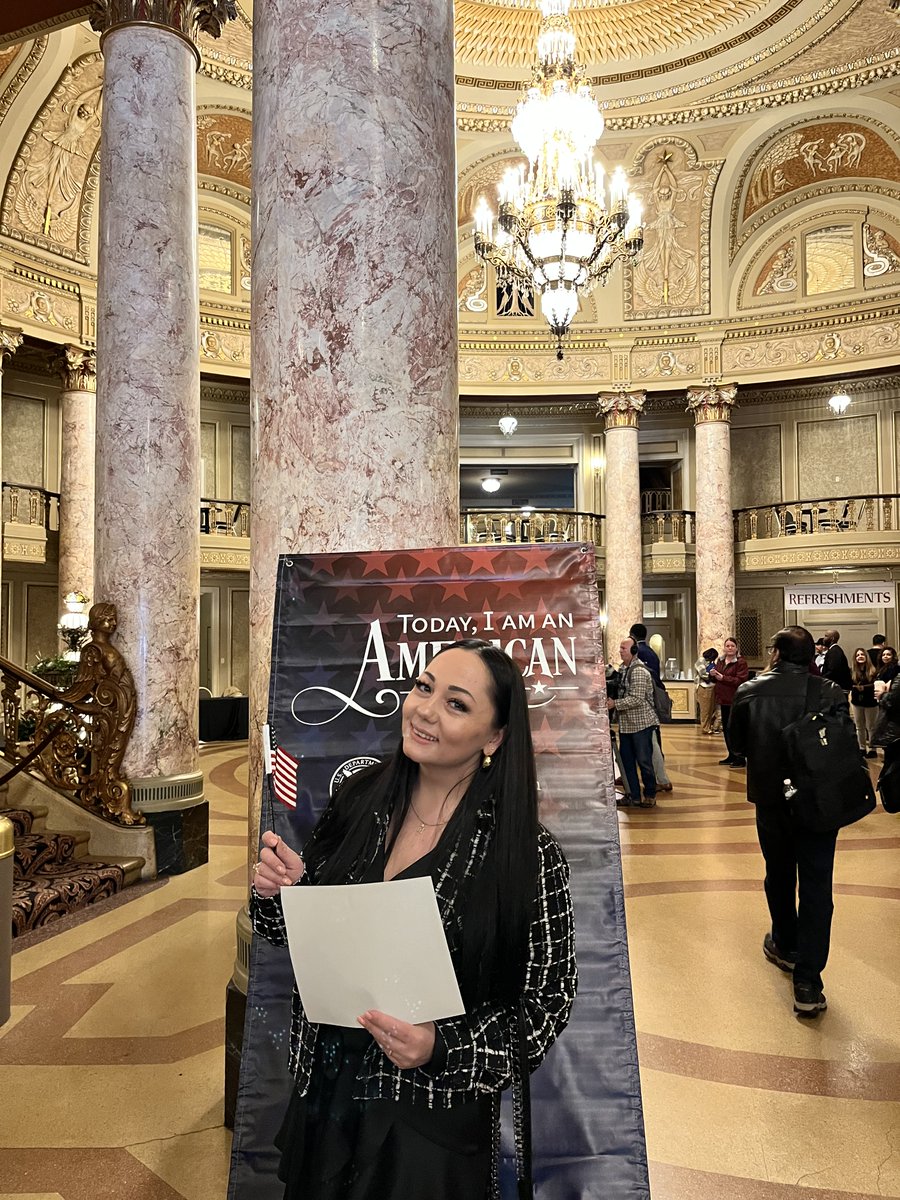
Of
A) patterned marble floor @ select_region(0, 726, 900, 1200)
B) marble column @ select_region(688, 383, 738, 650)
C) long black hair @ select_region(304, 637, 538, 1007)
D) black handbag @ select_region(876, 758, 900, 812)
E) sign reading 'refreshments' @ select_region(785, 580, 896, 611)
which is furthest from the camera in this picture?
marble column @ select_region(688, 383, 738, 650)

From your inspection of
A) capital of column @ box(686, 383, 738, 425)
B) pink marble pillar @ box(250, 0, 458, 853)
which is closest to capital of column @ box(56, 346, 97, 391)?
capital of column @ box(686, 383, 738, 425)

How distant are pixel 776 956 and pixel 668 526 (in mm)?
14858

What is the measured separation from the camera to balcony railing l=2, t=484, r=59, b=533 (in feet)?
46.5

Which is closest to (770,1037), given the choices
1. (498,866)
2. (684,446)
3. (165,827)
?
(498,866)

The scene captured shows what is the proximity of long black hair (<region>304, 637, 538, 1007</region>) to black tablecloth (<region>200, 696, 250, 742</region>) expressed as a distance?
520 inches

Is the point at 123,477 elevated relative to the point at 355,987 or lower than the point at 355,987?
elevated

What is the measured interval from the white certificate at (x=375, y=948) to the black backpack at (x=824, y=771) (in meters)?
2.76

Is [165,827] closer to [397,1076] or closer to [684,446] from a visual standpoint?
[397,1076]

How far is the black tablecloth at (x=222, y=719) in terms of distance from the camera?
47.4 feet

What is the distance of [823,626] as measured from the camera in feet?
59.0

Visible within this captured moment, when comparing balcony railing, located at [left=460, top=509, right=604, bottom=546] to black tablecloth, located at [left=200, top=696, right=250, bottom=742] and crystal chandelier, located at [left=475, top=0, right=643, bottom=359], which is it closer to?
black tablecloth, located at [left=200, top=696, right=250, bottom=742]

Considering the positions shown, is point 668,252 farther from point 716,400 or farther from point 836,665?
point 836,665

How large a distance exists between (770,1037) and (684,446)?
1693cm

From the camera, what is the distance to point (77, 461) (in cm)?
1338
